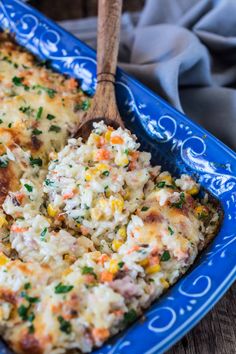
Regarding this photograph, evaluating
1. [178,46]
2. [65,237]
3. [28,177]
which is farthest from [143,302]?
[178,46]

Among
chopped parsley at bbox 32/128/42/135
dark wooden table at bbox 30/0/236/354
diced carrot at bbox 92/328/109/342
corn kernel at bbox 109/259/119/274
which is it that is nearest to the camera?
diced carrot at bbox 92/328/109/342

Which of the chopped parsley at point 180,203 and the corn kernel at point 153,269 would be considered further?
the chopped parsley at point 180,203

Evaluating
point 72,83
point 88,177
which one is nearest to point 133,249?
point 88,177

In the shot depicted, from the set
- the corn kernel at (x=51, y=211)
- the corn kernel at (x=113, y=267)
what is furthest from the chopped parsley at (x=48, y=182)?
the corn kernel at (x=113, y=267)

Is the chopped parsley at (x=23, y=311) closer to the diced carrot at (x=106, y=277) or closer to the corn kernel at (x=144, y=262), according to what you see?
the diced carrot at (x=106, y=277)

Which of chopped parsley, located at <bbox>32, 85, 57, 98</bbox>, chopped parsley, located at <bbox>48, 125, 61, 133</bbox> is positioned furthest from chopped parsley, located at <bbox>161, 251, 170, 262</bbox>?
chopped parsley, located at <bbox>32, 85, 57, 98</bbox>

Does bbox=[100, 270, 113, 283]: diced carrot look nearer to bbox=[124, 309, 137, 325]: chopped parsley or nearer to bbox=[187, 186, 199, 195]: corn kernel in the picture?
bbox=[124, 309, 137, 325]: chopped parsley
